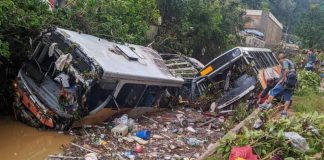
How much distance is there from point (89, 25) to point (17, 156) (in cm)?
460

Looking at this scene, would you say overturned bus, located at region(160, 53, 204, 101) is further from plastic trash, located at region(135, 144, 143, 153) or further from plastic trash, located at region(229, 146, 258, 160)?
plastic trash, located at region(229, 146, 258, 160)

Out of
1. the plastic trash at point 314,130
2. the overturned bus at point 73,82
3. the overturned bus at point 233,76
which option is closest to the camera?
the plastic trash at point 314,130

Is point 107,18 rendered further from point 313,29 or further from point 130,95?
point 313,29

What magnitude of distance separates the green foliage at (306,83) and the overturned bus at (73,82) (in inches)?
264

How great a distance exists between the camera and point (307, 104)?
1051 centimetres

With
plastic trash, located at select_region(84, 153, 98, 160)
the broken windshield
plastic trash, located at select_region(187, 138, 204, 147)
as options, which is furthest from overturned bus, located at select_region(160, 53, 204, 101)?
plastic trash, located at select_region(84, 153, 98, 160)

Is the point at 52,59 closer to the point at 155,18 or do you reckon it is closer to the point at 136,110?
the point at 136,110

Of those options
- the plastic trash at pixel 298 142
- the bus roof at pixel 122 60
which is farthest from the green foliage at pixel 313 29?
the plastic trash at pixel 298 142

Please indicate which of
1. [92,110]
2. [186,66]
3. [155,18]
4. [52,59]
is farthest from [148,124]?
[155,18]

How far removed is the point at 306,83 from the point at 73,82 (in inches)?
385

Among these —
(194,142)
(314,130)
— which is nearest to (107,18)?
(194,142)

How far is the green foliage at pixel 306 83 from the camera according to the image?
42.3 ft

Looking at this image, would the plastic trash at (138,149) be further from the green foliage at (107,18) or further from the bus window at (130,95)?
the green foliage at (107,18)

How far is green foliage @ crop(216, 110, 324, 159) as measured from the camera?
16.4 ft
